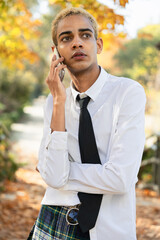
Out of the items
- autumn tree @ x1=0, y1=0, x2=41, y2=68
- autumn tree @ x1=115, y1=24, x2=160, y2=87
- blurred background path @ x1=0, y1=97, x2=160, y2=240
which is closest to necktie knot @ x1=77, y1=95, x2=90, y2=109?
blurred background path @ x1=0, y1=97, x2=160, y2=240

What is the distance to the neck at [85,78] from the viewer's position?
1.89 meters

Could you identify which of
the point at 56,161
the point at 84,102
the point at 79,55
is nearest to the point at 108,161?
the point at 56,161

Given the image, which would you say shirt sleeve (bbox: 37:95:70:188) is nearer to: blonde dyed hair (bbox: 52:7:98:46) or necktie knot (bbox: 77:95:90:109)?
necktie knot (bbox: 77:95:90:109)

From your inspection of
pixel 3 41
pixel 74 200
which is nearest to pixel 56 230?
pixel 74 200

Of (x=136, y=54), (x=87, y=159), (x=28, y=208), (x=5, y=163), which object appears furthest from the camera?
(x=136, y=54)

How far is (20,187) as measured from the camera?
6895 millimetres

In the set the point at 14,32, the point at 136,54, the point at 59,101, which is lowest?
the point at 59,101

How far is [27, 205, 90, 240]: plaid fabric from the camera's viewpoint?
1.70 metres

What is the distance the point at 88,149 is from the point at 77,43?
63 centimetres

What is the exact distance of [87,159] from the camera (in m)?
1.72

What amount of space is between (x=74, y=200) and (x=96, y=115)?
1.56 ft

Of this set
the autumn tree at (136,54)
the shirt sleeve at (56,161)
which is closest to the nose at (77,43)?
the shirt sleeve at (56,161)

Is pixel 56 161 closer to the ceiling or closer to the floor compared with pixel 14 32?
closer to the floor

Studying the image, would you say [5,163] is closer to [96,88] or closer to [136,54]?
[96,88]
